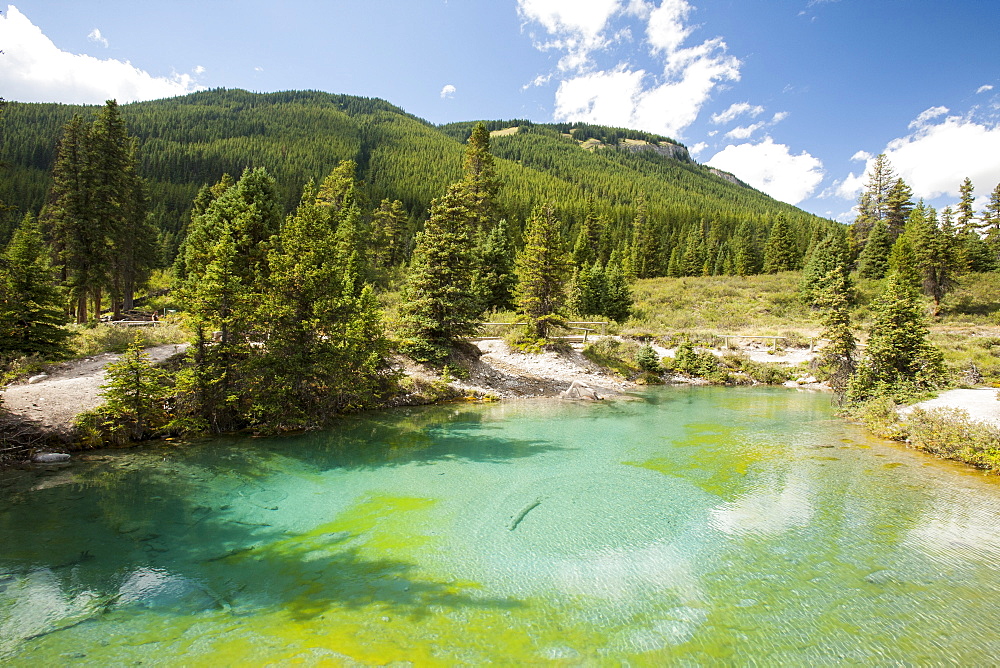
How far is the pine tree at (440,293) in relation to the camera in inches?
940

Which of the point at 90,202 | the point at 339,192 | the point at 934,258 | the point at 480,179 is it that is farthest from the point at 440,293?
the point at 934,258

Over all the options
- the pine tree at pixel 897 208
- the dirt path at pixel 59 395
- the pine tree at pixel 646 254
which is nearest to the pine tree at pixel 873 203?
the pine tree at pixel 897 208

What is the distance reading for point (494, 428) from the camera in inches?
677

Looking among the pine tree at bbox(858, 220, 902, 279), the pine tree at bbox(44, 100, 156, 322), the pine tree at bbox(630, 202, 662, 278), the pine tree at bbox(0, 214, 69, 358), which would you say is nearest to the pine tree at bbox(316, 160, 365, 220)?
the pine tree at bbox(44, 100, 156, 322)

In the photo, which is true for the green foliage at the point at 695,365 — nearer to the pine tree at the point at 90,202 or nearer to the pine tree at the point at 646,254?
the pine tree at the point at 90,202

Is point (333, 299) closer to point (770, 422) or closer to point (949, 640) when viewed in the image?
point (949, 640)

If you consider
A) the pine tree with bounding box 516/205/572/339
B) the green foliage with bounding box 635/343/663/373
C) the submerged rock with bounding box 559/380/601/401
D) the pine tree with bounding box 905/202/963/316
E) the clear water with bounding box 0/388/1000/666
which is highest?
the pine tree with bounding box 905/202/963/316

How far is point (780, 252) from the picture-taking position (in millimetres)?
75500

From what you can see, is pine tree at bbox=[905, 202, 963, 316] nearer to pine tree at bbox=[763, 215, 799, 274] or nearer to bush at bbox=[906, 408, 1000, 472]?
pine tree at bbox=[763, 215, 799, 274]

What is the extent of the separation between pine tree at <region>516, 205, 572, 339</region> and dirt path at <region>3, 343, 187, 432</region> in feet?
71.4

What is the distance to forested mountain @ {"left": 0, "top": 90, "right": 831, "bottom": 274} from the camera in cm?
9769

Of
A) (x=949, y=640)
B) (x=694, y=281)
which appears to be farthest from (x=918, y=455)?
(x=694, y=281)

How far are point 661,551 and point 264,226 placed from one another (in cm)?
2075

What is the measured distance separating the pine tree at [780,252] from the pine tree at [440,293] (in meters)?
70.4
